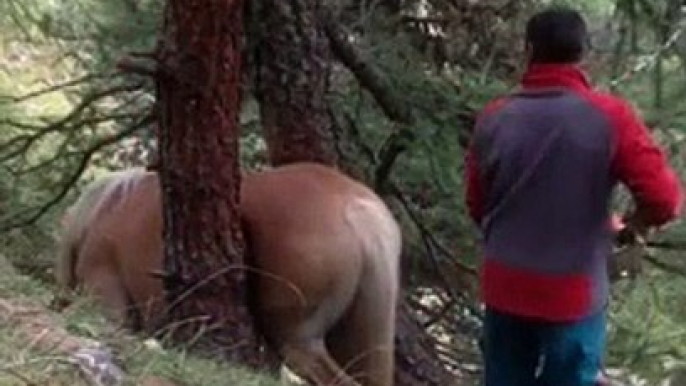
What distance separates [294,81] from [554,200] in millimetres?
3195

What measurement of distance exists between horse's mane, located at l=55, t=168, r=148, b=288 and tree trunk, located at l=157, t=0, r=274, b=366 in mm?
1006

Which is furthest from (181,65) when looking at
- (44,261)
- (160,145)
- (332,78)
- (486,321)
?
(44,261)

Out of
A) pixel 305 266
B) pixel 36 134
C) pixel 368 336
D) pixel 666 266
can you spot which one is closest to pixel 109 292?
pixel 305 266

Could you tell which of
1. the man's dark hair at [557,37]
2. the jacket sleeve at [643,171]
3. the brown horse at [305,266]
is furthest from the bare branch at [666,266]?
the jacket sleeve at [643,171]

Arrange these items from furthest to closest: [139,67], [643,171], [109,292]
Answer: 1. [109,292]
2. [139,67]
3. [643,171]

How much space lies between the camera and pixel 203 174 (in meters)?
7.50

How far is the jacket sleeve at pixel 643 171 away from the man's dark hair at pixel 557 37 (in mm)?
347

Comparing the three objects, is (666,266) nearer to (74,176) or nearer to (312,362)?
(312,362)

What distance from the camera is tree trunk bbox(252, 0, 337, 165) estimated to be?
891 cm

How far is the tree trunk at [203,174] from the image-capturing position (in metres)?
7.38

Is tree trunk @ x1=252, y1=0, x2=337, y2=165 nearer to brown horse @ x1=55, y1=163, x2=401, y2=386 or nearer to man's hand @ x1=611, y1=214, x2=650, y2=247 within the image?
brown horse @ x1=55, y1=163, x2=401, y2=386

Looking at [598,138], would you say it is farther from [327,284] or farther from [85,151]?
[85,151]

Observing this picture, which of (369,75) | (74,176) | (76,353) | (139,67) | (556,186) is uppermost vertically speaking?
(139,67)

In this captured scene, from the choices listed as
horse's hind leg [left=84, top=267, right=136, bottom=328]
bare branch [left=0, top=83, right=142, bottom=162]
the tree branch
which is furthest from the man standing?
bare branch [left=0, top=83, right=142, bottom=162]
